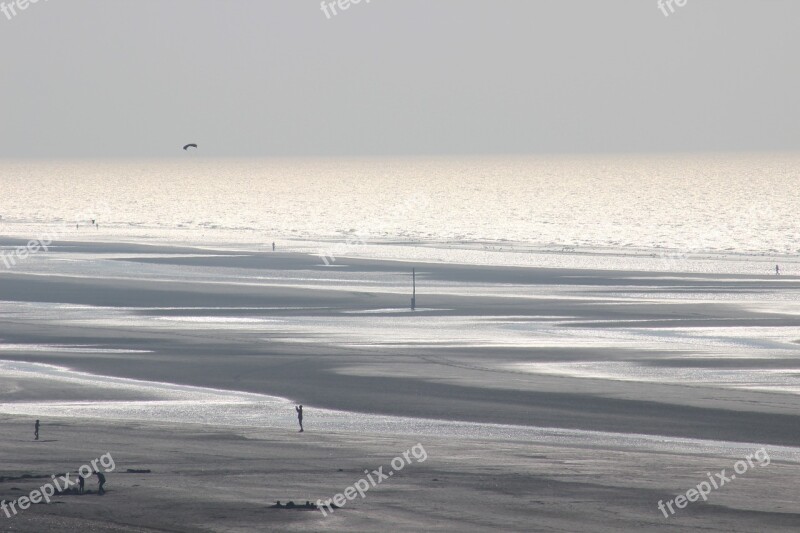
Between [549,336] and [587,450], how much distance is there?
704 inches

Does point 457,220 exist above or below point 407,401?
above

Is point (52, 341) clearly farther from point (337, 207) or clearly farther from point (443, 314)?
point (337, 207)

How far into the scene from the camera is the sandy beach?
72.5 feet

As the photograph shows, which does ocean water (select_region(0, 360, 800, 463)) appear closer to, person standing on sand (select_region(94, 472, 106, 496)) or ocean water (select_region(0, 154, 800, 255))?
person standing on sand (select_region(94, 472, 106, 496))

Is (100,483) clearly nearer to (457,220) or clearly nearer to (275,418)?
(275,418)

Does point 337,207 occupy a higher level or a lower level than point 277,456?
higher

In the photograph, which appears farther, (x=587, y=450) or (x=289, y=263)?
(x=289, y=263)

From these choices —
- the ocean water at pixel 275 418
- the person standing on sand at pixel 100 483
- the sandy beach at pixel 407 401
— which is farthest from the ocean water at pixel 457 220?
the person standing on sand at pixel 100 483

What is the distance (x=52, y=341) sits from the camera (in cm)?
4425

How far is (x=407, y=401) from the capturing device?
33.3 m

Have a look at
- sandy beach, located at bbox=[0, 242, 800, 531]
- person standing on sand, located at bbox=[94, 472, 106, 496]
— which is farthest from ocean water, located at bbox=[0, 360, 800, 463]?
person standing on sand, located at bbox=[94, 472, 106, 496]

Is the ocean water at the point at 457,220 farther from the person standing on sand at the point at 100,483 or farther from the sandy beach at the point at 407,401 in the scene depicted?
the person standing on sand at the point at 100,483

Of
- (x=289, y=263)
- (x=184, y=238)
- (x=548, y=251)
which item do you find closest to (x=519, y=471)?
(x=289, y=263)

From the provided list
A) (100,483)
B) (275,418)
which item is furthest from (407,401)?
(100,483)
